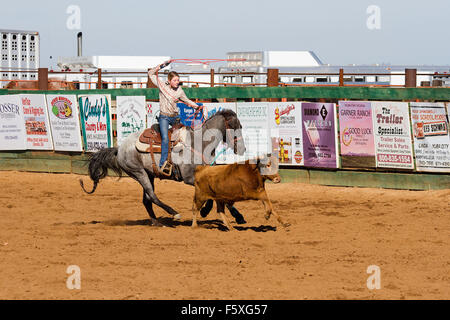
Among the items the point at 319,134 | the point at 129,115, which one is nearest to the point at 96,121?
the point at 129,115

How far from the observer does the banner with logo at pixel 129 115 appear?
19328 millimetres

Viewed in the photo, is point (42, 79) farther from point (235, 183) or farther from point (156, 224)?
point (235, 183)

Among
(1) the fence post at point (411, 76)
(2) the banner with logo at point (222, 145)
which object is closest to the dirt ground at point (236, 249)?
(2) the banner with logo at point (222, 145)

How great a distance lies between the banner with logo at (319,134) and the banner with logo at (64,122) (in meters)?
7.09

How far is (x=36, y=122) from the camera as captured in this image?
21.4 m

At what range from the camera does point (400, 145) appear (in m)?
15.4

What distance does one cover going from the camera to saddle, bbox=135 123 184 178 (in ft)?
38.4

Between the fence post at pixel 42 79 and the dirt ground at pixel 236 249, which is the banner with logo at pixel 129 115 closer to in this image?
the fence post at pixel 42 79

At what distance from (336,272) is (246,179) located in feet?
9.12

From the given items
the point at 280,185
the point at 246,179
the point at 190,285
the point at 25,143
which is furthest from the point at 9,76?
the point at 190,285

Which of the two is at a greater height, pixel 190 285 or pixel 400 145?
pixel 400 145

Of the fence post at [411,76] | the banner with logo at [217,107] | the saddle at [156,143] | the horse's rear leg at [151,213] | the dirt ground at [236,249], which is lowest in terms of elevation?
the dirt ground at [236,249]

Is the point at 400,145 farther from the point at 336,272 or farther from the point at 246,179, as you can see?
the point at 336,272

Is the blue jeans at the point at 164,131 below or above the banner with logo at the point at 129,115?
below
